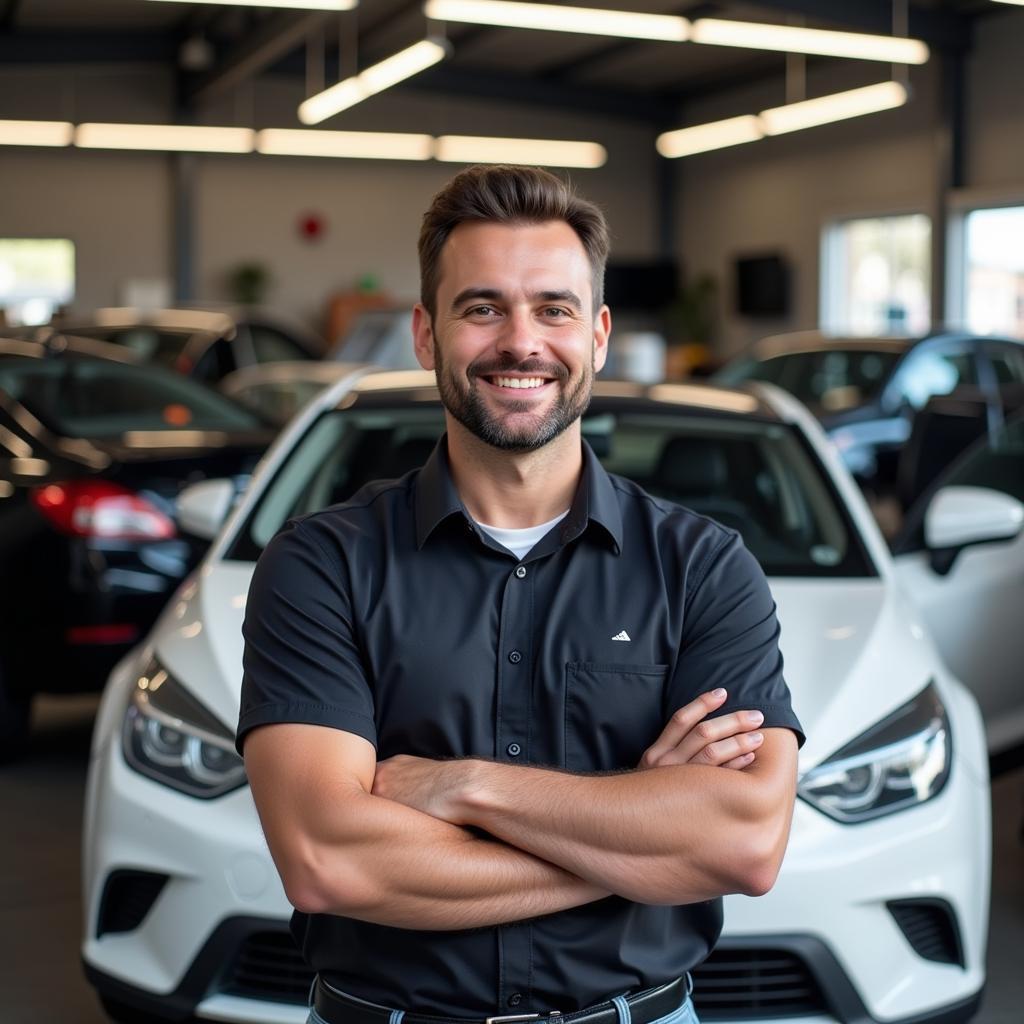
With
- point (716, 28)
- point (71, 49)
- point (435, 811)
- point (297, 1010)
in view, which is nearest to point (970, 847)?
point (297, 1010)

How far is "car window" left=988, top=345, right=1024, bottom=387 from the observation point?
10078 mm

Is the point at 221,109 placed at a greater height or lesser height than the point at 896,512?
greater

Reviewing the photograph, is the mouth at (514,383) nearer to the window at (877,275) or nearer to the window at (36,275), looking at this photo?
the window at (877,275)

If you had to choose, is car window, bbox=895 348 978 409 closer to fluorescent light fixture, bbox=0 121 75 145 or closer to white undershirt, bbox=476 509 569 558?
white undershirt, bbox=476 509 569 558

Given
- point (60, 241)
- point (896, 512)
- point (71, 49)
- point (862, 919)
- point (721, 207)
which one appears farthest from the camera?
point (721, 207)

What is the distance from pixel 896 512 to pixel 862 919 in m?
6.79

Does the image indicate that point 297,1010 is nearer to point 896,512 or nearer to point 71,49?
point 896,512

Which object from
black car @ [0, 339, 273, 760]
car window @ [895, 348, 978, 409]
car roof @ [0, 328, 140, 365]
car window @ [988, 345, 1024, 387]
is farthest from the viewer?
car window @ [988, 345, 1024, 387]

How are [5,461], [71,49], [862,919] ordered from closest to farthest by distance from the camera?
1. [862,919]
2. [5,461]
3. [71,49]

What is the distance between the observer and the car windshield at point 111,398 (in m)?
5.43

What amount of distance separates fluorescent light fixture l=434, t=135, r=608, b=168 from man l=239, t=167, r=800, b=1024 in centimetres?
1481

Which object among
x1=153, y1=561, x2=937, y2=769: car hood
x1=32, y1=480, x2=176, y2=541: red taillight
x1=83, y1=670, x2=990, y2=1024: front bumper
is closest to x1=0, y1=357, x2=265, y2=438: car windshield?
x1=32, y1=480, x2=176, y2=541: red taillight

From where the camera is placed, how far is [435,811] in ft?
5.35

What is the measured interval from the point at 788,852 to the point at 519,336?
1.12 metres
